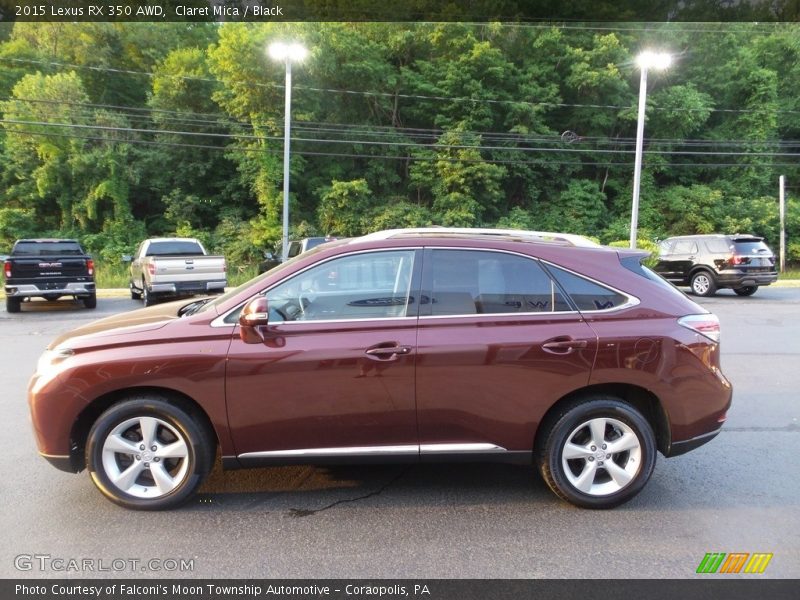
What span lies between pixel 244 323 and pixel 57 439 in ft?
4.42

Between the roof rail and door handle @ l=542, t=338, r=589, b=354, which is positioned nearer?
door handle @ l=542, t=338, r=589, b=354

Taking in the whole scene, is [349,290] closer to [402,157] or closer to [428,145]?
[402,157]

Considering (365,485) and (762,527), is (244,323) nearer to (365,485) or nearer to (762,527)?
(365,485)

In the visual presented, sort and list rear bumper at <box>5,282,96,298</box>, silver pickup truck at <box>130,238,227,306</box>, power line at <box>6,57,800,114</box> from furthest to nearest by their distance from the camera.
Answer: power line at <box>6,57,800,114</box>
silver pickup truck at <box>130,238,227,306</box>
rear bumper at <box>5,282,96,298</box>

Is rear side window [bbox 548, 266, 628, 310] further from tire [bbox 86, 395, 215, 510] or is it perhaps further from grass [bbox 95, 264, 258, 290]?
grass [bbox 95, 264, 258, 290]

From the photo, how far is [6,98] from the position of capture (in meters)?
31.3

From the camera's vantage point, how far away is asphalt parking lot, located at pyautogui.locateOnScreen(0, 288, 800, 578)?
3035 millimetres

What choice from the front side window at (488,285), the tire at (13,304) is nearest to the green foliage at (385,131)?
the tire at (13,304)

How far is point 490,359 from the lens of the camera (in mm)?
3525

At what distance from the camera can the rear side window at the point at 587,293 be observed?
3682 mm

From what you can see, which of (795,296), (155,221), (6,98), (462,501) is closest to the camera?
(462,501)
